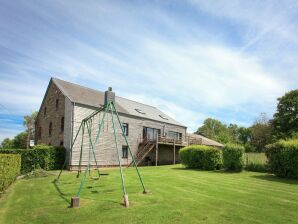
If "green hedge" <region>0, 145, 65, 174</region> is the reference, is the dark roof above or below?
above

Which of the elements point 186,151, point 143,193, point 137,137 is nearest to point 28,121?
point 137,137

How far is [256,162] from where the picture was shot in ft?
64.5

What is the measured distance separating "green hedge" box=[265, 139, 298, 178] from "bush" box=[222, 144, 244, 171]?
2222 mm

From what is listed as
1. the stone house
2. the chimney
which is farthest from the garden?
the stone house

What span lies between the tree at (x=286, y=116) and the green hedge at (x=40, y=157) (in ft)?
112

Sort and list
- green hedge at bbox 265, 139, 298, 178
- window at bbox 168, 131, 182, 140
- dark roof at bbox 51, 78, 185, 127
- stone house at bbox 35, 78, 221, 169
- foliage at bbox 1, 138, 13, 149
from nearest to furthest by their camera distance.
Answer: green hedge at bbox 265, 139, 298, 178 → stone house at bbox 35, 78, 221, 169 → dark roof at bbox 51, 78, 185, 127 → window at bbox 168, 131, 182, 140 → foliage at bbox 1, 138, 13, 149

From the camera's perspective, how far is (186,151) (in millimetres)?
22875

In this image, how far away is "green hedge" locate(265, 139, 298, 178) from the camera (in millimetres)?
15359

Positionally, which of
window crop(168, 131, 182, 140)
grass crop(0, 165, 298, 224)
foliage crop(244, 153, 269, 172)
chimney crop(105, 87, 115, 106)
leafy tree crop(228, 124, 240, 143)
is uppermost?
leafy tree crop(228, 124, 240, 143)

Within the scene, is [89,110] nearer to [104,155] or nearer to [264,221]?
[104,155]

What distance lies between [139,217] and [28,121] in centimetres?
5828

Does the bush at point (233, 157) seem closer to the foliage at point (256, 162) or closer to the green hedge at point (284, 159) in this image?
the foliage at point (256, 162)

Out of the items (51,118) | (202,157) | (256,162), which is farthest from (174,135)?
(256,162)

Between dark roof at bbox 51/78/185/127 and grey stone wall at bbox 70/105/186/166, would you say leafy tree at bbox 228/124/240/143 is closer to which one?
dark roof at bbox 51/78/185/127
